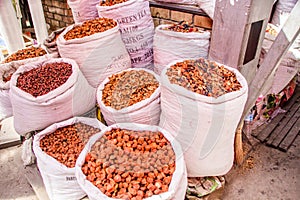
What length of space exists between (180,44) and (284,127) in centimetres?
147

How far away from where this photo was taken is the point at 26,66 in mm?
A: 1810

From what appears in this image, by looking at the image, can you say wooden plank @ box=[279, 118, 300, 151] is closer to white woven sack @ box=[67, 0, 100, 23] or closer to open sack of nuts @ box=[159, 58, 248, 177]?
open sack of nuts @ box=[159, 58, 248, 177]

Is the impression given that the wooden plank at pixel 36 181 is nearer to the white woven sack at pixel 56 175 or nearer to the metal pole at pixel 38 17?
the white woven sack at pixel 56 175

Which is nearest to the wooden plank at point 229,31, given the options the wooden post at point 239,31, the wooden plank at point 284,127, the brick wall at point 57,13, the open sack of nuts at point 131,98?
the wooden post at point 239,31

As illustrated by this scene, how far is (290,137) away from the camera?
2.28 m

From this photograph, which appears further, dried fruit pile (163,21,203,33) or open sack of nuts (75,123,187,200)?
dried fruit pile (163,21,203,33)

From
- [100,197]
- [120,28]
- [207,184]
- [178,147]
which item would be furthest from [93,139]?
[120,28]

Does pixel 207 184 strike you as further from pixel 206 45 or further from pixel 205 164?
pixel 206 45

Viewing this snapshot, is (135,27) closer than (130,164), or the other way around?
(130,164)

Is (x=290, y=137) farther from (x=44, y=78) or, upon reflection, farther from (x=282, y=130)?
(x=44, y=78)

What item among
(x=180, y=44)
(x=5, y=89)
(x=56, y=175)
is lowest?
(x=56, y=175)

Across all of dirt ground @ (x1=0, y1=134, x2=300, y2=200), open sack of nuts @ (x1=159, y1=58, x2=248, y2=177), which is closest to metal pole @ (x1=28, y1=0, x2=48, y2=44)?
dirt ground @ (x1=0, y1=134, x2=300, y2=200)

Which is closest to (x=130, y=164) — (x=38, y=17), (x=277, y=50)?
(x=277, y=50)

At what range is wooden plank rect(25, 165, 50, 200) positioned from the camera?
175 cm
